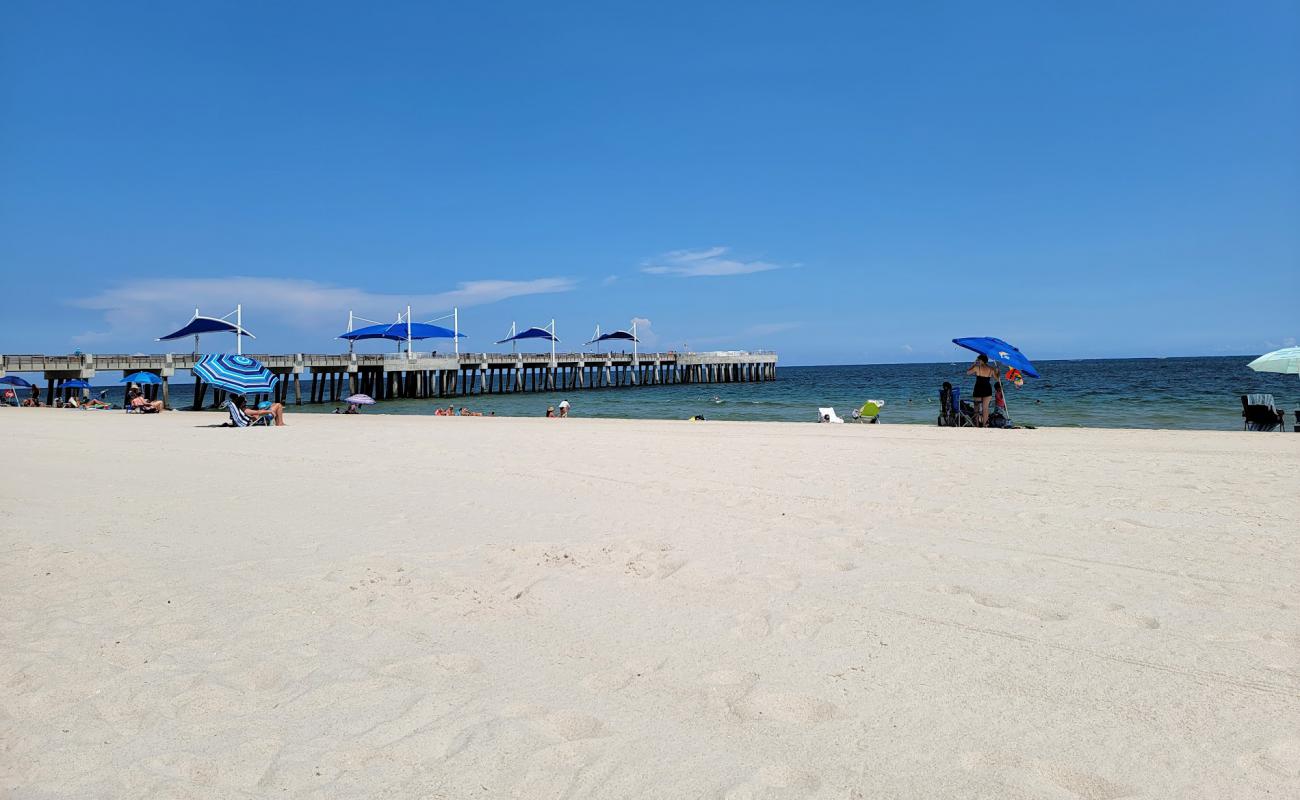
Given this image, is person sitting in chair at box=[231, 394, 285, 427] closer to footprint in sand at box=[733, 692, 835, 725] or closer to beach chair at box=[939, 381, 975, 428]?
beach chair at box=[939, 381, 975, 428]

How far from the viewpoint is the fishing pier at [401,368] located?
3216 cm

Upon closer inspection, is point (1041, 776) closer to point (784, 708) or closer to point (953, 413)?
point (784, 708)

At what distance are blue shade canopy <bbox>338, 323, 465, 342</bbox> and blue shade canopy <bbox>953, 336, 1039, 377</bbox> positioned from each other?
32.6 m

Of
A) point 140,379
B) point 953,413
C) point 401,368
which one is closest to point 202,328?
point 140,379

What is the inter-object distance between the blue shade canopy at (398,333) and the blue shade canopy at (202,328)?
8252mm

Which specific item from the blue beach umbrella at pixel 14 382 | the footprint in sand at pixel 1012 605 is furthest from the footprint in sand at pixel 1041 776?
the blue beach umbrella at pixel 14 382

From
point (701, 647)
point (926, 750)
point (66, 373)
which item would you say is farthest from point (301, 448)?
point (66, 373)

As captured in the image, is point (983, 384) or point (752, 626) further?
point (983, 384)

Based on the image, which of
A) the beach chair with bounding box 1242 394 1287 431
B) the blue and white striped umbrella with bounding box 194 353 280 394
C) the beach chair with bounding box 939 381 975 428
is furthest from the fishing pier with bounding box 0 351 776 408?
the beach chair with bounding box 1242 394 1287 431

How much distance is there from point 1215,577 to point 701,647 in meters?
2.79

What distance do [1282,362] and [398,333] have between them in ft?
123

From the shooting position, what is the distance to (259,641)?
10.1 ft

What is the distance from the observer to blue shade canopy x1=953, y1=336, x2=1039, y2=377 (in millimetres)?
13000

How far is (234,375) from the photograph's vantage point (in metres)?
15.9
